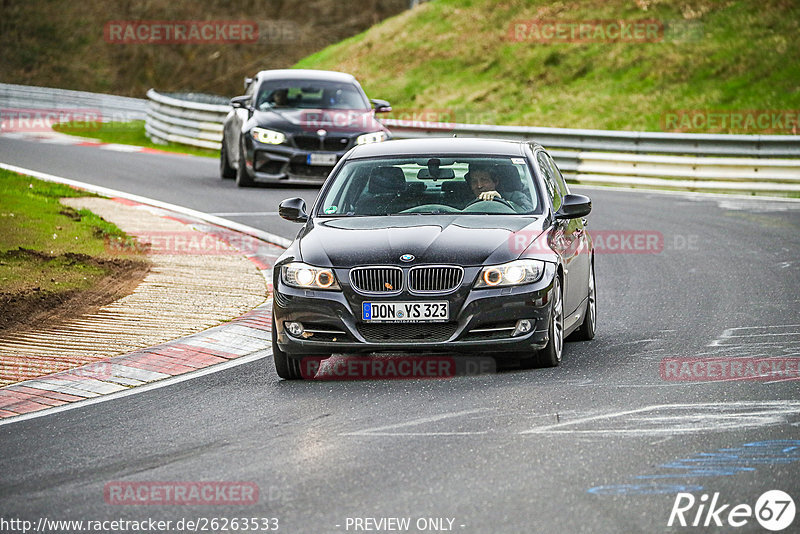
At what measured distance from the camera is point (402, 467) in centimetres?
680

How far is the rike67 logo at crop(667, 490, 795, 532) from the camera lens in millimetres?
5809

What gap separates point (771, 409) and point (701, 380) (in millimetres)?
976

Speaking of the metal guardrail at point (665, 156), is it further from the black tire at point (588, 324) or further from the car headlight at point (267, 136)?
the black tire at point (588, 324)

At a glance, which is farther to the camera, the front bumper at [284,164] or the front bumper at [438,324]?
the front bumper at [284,164]

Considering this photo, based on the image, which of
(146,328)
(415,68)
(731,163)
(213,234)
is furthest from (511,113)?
(146,328)

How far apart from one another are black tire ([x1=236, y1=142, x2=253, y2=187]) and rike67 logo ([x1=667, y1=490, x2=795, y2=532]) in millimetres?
16613

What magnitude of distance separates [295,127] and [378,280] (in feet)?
43.6

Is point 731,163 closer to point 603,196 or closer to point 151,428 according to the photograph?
point 603,196

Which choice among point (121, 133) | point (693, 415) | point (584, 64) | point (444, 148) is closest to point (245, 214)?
point (444, 148)

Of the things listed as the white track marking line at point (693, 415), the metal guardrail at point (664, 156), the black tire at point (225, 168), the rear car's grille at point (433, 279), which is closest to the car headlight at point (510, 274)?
the rear car's grille at point (433, 279)

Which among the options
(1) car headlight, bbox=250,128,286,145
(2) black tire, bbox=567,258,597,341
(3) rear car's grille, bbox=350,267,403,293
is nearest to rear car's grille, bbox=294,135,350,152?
(1) car headlight, bbox=250,128,286,145

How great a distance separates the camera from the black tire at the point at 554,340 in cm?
927

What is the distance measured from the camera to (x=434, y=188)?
10.3 metres

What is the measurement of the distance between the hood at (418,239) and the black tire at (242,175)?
40.7 ft
